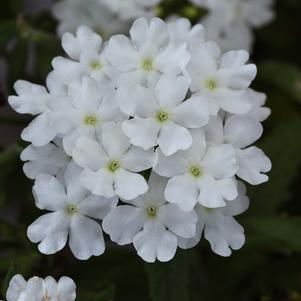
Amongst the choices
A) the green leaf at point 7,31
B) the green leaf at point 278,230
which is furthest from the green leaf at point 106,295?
the green leaf at point 7,31

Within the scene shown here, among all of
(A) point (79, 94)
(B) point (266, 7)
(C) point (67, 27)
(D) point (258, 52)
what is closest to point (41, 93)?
(A) point (79, 94)

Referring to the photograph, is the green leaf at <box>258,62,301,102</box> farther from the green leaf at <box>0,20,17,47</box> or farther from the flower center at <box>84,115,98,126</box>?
the flower center at <box>84,115,98,126</box>

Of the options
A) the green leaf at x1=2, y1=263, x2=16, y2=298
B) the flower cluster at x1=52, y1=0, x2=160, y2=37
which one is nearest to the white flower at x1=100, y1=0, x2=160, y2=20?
the flower cluster at x1=52, y1=0, x2=160, y2=37

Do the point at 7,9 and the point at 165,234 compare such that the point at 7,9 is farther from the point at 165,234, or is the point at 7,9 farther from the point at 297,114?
the point at 165,234

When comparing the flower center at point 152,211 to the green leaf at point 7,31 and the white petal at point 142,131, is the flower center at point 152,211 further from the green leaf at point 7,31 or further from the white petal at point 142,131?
the green leaf at point 7,31

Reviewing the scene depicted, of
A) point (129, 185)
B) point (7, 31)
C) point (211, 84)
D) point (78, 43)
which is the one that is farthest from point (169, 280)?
point (7, 31)
